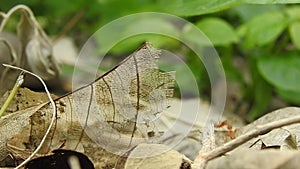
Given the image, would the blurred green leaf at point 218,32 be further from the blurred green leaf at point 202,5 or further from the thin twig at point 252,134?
the thin twig at point 252,134

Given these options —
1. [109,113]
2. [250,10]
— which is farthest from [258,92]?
[109,113]

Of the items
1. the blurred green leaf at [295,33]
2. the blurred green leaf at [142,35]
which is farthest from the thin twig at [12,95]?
the blurred green leaf at [295,33]

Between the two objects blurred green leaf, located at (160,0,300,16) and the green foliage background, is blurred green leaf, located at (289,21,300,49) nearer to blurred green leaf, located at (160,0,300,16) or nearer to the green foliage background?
the green foliage background

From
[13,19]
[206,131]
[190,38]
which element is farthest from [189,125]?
[13,19]

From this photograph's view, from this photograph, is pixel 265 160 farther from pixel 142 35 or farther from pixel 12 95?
pixel 142 35

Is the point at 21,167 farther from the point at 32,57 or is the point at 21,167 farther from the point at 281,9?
the point at 281,9
